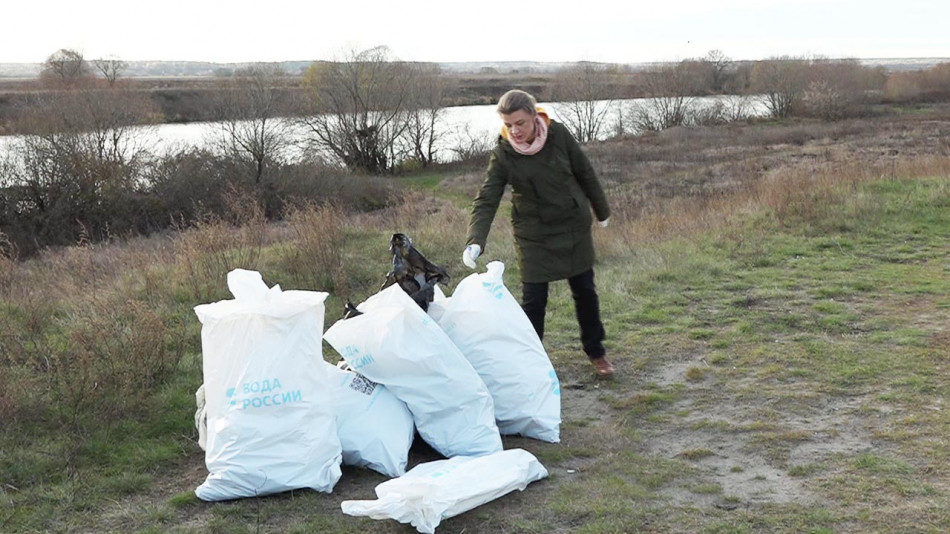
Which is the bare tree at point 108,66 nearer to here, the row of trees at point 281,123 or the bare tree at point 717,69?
the row of trees at point 281,123

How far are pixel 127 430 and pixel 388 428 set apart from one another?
4.15ft

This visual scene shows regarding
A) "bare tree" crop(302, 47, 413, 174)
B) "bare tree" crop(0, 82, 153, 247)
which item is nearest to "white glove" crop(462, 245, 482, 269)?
"bare tree" crop(0, 82, 153, 247)

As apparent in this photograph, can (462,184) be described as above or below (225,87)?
below

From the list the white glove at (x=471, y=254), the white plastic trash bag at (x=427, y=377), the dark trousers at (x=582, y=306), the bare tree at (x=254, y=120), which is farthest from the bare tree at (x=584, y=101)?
the white plastic trash bag at (x=427, y=377)

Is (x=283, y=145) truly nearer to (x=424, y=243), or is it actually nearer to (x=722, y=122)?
(x=722, y=122)

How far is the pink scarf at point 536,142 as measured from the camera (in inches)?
162

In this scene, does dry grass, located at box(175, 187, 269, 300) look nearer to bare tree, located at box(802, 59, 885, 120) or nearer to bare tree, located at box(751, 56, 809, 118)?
bare tree, located at box(802, 59, 885, 120)

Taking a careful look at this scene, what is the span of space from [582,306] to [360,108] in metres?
34.5

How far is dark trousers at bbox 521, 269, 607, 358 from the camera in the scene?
4398 millimetres

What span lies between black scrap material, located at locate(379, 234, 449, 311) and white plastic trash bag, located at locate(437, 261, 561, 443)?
130 mm

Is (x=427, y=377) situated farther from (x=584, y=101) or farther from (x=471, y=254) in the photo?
(x=584, y=101)

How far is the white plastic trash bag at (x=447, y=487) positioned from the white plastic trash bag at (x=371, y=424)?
0.74ft

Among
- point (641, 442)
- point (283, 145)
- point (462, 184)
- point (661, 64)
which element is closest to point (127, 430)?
point (641, 442)

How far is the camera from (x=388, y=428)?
337 centimetres
